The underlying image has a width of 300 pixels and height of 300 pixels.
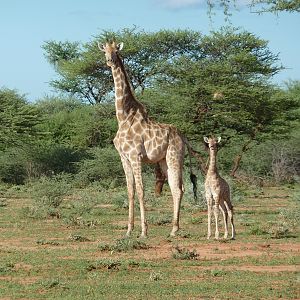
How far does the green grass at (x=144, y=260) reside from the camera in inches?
345

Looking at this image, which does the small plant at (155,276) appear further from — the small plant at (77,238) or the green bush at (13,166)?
the green bush at (13,166)

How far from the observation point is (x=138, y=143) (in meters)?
14.4

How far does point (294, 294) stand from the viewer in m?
8.56

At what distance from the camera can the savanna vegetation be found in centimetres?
966

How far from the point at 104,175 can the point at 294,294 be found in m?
23.9

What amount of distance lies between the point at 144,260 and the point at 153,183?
1647 cm

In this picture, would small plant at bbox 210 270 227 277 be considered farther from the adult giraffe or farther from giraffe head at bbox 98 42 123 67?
giraffe head at bbox 98 42 123 67

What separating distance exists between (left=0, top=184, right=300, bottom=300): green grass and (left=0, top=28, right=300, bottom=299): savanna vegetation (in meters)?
0.02

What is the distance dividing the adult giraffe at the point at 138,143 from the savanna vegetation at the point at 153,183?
2.93 ft

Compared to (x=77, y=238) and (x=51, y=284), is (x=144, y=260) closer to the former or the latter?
(x=51, y=284)

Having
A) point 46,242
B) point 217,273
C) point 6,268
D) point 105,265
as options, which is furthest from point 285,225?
point 6,268

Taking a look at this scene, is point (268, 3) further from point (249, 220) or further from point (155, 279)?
point (249, 220)

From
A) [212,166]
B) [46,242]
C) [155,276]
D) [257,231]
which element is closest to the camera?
[155,276]

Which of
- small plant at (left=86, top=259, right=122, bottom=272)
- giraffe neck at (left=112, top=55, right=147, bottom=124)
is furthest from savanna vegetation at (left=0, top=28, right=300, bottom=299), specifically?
giraffe neck at (left=112, top=55, right=147, bottom=124)
